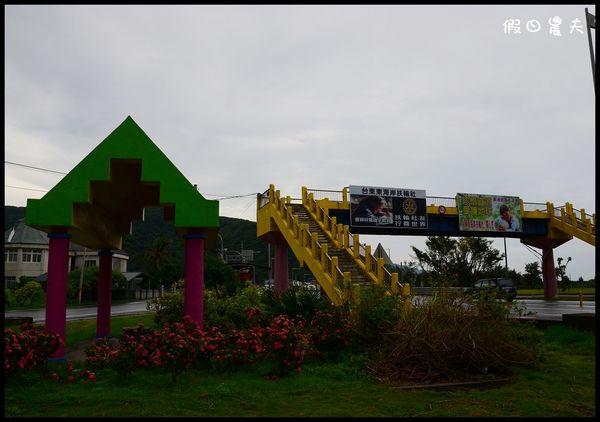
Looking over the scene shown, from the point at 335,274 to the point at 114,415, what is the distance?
9899 millimetres

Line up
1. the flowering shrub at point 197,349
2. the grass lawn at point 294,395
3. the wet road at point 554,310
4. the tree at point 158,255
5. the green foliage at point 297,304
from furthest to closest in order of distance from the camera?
the tree at point 158,255 → the wet road at point 554,310 → the green foliage at point 297,304 → the flowering shrub at point 197,349 → the grass lawn at point 294,395

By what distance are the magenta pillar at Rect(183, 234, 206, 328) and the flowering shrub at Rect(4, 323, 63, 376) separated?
248 centimetres

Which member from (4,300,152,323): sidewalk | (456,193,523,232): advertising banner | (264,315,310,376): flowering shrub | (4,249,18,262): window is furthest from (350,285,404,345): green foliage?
(4,249,18,262): window

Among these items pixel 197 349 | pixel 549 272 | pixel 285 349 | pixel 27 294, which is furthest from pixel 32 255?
pixel 285 349

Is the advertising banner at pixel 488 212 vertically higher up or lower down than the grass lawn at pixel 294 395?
higher up

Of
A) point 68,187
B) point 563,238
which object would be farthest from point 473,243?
point 68,187

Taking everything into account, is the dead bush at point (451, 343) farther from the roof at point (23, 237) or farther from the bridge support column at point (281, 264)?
the roof at point (23, 237)

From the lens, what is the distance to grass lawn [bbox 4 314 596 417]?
240 inches

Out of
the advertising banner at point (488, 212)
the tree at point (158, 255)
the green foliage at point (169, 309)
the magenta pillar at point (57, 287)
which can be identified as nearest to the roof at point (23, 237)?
the tree at point (158, 255)

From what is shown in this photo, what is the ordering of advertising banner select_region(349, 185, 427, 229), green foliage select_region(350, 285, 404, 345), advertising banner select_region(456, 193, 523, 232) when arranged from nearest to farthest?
green foliage select_region(350, 285, 404, 345), advertising banner select_region(349, 185, 427, 229), advertising banner select_region(456, 193, 523, 232)

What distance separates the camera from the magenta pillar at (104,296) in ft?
45.5

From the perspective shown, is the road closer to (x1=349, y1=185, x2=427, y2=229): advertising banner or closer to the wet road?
the wet road

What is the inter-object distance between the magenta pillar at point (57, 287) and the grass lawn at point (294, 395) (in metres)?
1.50

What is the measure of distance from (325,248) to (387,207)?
50.3 feet
